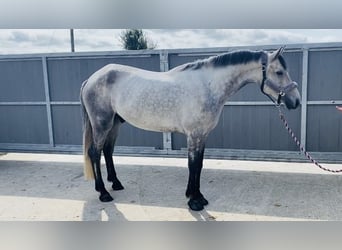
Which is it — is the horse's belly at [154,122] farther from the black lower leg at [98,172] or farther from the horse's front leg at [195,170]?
the black lower leg at [98,172]

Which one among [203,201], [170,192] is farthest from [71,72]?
[203,201]

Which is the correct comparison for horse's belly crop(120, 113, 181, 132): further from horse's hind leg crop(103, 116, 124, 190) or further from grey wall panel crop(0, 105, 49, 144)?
grey wall panel crop(0, 105, 49, 144)

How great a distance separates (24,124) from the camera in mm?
4906

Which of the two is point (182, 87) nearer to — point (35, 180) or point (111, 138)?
point (111, 138)

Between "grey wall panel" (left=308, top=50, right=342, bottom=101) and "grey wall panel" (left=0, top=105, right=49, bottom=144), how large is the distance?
385 centimetres

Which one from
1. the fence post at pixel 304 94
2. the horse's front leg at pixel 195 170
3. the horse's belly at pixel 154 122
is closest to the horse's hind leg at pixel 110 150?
the horse's belly at pixel 154 122

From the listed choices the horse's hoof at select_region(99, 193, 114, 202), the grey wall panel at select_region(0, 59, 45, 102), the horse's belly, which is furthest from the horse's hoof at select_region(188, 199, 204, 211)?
the grey wall panel at select_region(0, 59, 45, 102)

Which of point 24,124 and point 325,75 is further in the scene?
point 24,124

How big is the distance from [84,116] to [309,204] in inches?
94.0

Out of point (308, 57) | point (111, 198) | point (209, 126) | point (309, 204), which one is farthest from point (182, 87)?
point (308, 57)

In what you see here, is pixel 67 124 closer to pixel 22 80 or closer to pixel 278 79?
pixel 22 80

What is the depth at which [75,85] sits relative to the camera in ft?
15.1

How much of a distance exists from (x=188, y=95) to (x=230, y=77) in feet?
1.37

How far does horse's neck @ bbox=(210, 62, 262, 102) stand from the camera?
2.78 m
